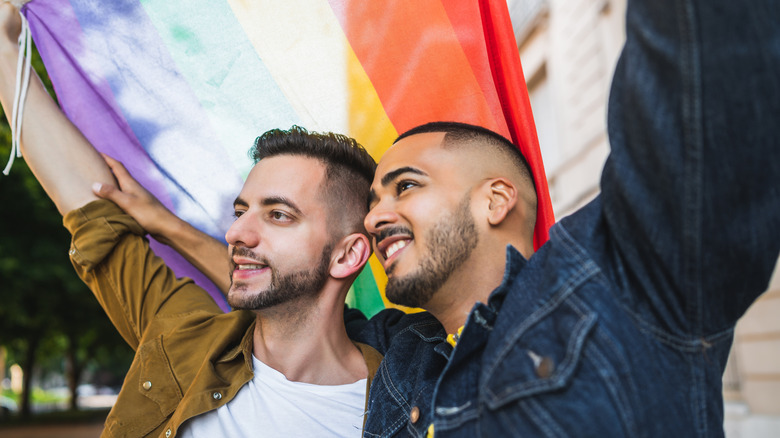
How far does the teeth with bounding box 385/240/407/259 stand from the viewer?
7.17 ft

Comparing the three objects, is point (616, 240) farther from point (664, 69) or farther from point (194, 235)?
point (194, 235)

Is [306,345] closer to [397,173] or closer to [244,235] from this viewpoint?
[244,235]

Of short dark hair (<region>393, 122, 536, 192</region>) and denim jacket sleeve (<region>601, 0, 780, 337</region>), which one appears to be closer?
denim jacket sleeve (<region>601, 0, 780, 337</region>)

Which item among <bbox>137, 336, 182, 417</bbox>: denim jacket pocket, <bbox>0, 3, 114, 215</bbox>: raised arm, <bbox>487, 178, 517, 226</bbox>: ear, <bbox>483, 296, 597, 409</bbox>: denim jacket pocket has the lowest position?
<bbox>137, 336, 182, 417</bbox>: denim jacket pocket

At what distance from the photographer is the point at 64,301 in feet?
39.7

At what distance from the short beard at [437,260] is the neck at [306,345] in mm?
776

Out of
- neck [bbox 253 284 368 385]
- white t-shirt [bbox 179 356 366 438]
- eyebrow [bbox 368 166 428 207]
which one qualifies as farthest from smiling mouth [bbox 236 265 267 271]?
eyebrow [bbox 368 166 428 207]

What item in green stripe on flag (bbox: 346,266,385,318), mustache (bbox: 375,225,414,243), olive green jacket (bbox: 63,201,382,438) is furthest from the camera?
green stripe on flag (bbox: 346,266,385,318)

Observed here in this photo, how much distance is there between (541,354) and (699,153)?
60 cm

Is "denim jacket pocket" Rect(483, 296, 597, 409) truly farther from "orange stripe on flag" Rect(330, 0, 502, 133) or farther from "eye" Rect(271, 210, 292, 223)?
"eye" Rect(271, 210, 292, 223)

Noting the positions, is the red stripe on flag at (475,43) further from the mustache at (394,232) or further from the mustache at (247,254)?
the mustache at (247,254)

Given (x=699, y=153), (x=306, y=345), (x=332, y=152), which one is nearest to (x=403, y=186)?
(x=332, y=152)

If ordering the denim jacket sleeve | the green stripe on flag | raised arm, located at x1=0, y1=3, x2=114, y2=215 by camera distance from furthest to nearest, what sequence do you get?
the green stripe on flag, raised arm, located at x1=0, y1=3, x2=114, y2=215, the denim jacket sleeve

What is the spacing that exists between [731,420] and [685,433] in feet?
22.2
